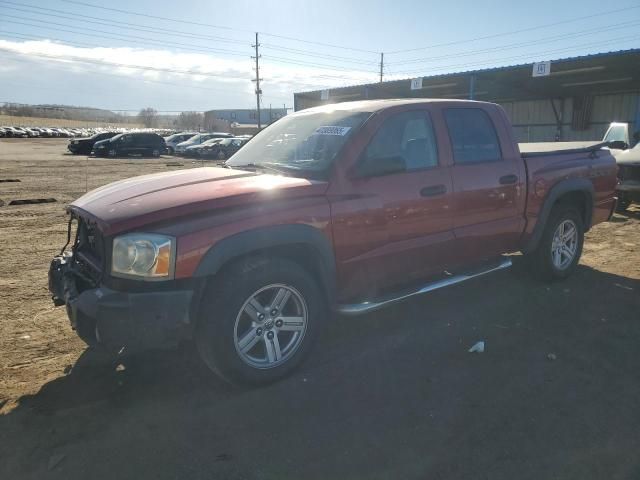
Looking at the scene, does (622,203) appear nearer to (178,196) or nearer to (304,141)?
(304,141)

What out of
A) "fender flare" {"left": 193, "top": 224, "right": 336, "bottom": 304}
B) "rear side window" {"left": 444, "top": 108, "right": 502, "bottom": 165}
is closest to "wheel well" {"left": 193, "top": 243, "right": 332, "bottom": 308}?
"fender flare" {"left": 193, "top": 224, "right": 336, "bottom": 304}

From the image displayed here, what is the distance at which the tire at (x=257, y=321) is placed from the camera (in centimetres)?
309

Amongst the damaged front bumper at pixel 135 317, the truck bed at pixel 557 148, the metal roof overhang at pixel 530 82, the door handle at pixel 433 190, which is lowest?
the damaged front bumper at pixel 135 317

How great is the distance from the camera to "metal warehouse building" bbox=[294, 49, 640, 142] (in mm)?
20703

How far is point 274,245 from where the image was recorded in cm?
324

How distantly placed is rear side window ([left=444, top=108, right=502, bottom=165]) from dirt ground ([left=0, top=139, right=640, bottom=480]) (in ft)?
4.80

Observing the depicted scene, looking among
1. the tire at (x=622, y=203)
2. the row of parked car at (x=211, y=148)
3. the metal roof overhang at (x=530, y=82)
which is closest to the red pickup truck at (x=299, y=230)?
the tire at (x=622, y=203)

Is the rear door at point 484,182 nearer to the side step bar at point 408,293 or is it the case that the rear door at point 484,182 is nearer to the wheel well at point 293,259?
the side step bar at point 408,293

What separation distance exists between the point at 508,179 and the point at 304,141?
6.63ft

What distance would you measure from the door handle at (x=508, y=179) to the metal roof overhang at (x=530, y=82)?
672 inches

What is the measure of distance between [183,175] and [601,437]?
11.3ft

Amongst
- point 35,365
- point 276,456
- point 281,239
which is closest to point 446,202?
point 281,239

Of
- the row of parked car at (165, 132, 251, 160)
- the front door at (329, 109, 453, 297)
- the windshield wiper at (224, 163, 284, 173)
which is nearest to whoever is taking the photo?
the front door at (329, 109, 453, 297)

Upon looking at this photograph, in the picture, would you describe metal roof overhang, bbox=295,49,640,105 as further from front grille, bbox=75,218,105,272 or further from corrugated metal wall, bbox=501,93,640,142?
front grille, bbox=75,218,105,272
